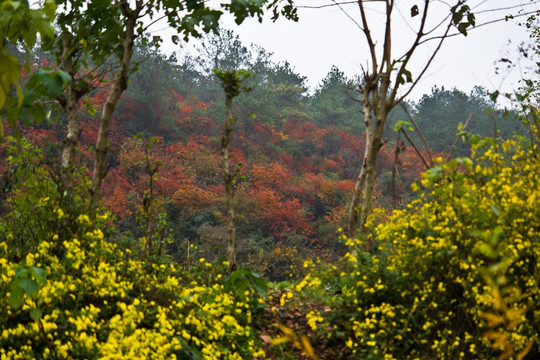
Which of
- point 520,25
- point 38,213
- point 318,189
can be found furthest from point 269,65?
point 38,213

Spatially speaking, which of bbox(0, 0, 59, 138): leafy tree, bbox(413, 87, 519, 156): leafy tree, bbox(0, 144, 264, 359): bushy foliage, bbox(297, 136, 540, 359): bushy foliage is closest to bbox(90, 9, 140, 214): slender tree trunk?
bbox(0, 144, 264, 359): bushy foliage

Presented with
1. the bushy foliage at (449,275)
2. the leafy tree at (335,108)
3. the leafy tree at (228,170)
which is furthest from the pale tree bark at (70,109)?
the leafy tree at (335,108)

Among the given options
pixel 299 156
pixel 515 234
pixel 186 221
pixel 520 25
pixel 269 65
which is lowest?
pixel 186 221

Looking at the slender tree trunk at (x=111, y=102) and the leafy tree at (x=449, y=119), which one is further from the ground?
the leafy tree at (x=449, y=119)

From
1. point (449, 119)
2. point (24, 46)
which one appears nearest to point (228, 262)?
point (24, 46)

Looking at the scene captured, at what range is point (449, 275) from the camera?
331 centimetres

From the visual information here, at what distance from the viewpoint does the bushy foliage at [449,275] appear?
2982 millimetres

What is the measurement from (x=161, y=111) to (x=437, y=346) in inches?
778

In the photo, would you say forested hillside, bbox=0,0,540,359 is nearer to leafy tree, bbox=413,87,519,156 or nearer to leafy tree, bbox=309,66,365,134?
leafy tree, bbox=309,66,365,134

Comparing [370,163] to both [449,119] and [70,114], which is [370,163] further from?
[449,119]

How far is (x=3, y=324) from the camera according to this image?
2.90 m

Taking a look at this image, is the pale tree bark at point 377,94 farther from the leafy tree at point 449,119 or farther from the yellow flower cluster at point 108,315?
the leafy tree at point 449,119

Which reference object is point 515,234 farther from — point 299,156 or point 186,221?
point 299,156

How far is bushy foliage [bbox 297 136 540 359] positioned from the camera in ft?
9.78
